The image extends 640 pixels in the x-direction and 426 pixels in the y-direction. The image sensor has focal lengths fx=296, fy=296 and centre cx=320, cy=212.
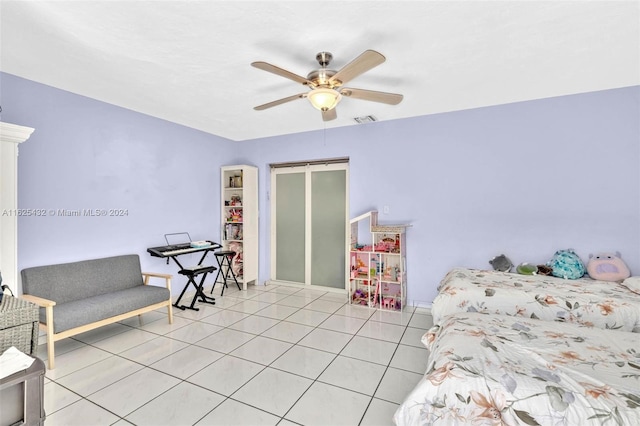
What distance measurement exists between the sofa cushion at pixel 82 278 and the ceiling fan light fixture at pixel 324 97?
9.67ft

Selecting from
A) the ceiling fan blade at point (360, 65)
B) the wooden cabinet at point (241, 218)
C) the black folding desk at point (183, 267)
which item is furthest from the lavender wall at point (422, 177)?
the ceiling fan blade at point (360, 65)

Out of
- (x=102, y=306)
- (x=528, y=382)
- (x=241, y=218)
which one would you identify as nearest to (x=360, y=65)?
(x=528, y=382)

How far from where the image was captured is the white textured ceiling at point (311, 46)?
6.19ft

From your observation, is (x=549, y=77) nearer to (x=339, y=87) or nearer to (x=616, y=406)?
(x=339, y=87)

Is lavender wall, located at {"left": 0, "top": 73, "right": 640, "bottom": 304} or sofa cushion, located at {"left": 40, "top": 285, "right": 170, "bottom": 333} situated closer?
sofa cushion, located at {"left": 40, "top": 285, "right": 170, "bottom": 333}

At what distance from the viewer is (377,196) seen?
14.0 ft

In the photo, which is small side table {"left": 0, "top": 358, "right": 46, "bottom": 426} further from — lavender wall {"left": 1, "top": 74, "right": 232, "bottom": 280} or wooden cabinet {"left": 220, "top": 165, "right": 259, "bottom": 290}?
wooden cabinet {"left": 220, "top": 165, "right": 259, "bottom": 290}

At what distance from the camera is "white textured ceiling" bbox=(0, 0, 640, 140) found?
189 cm

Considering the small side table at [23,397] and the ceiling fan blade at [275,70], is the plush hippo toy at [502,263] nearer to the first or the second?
the ceiling fan blade at [275,70]

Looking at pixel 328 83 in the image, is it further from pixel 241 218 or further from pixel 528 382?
pixel 241 218

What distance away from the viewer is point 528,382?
1.30 metres

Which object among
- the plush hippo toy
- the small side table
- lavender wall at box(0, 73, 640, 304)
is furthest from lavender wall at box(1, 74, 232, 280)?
the plush hippo toy

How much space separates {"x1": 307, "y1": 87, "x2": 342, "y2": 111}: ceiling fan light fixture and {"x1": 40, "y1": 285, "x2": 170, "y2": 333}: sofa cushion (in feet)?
8.97

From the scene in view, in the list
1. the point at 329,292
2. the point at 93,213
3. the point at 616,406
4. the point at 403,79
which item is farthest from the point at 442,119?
the point at 93,213
